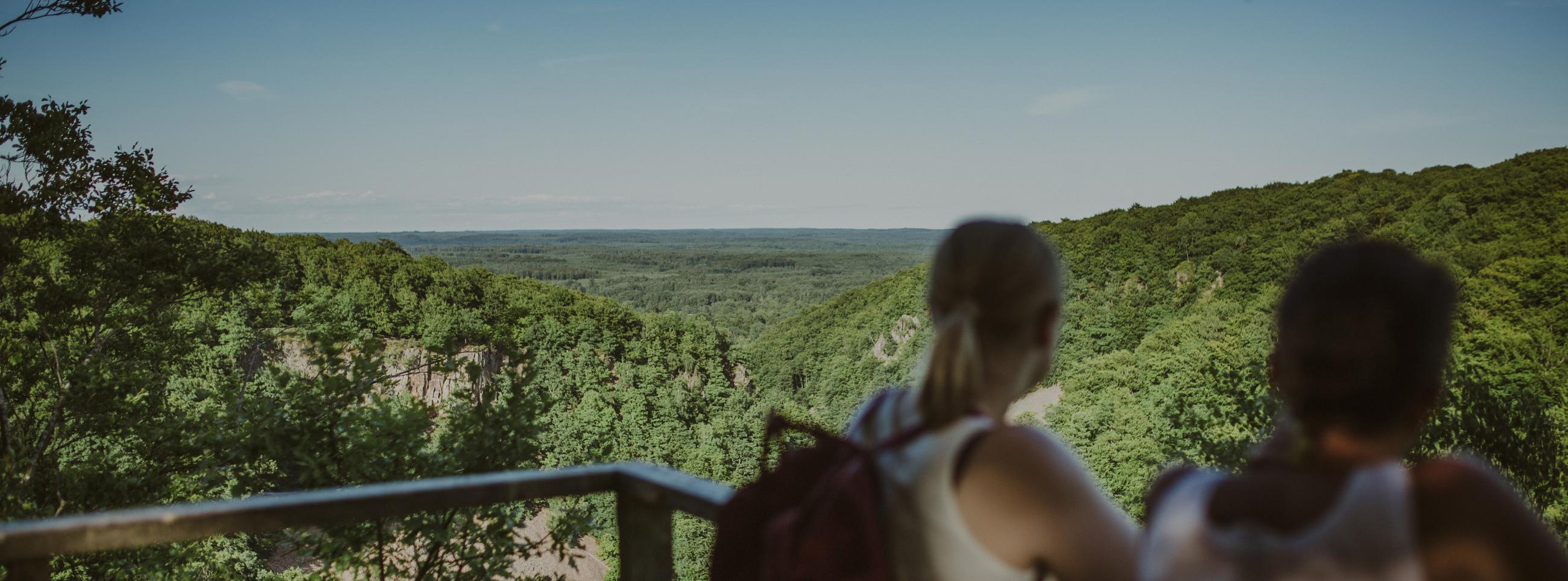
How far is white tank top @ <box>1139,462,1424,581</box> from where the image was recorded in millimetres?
679

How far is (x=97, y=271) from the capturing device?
6.55 m

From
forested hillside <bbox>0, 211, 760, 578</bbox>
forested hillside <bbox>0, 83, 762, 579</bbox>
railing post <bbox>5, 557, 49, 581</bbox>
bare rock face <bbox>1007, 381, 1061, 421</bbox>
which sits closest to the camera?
railing post <bbox>5, 557, 49, 581</bbox>

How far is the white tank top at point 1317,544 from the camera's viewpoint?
0.68m

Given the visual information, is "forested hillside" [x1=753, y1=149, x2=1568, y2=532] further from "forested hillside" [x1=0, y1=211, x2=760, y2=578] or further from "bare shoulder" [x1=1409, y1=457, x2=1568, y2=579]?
"forested hillside" [x1=0, y1=211, x2=760, y2=578]

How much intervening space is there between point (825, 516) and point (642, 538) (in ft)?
3.43

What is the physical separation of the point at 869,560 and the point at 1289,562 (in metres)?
0.40

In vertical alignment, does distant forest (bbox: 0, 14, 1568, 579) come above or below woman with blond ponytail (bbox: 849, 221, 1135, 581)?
below

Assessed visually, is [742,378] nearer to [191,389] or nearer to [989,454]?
[191,389]

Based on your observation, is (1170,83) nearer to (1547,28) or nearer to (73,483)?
(1547,28)

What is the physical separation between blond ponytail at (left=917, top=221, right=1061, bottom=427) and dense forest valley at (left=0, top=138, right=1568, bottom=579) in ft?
0.69

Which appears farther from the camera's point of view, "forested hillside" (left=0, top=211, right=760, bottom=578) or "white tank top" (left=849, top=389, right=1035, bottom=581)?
"forested hillside" (left=0, top=211, right=760, bottom=578)

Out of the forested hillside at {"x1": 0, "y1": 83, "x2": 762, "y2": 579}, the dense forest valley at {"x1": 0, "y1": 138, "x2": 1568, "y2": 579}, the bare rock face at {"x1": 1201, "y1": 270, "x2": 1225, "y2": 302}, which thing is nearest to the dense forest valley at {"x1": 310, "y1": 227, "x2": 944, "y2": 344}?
the dense forest valley at {"x1": 0, "y1": 138, "x2": 1568, "y2": 579}

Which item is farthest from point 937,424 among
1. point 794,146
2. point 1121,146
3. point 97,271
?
point 794,146

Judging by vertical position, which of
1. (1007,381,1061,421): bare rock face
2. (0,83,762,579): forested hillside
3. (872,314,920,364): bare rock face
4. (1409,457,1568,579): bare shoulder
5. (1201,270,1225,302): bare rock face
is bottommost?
(1007,381,1061,421): bare rock face
